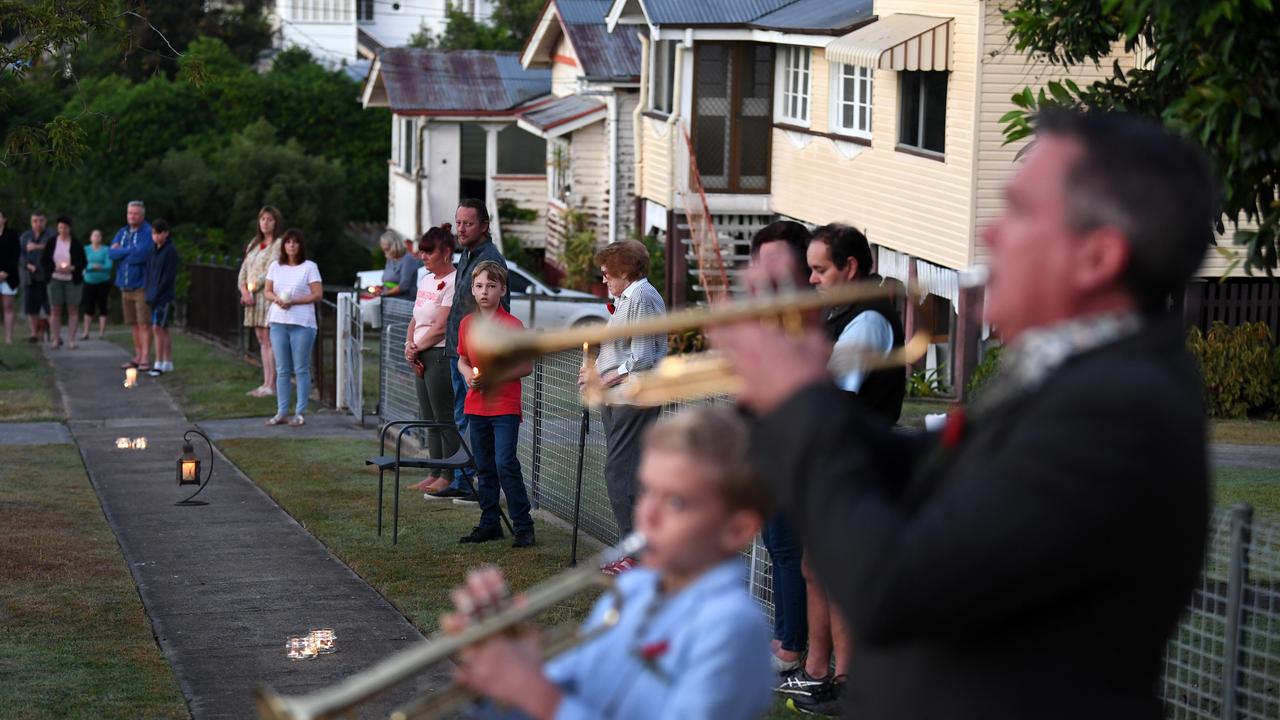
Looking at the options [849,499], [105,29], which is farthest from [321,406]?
[849,499]

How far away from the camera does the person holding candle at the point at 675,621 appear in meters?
2.69

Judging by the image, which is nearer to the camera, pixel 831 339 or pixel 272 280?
pixel 831 339

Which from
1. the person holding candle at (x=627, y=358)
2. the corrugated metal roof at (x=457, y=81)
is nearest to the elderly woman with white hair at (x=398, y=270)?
the person holding candle at (x=627, y=358)

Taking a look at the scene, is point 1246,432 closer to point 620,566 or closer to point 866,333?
point 620,566

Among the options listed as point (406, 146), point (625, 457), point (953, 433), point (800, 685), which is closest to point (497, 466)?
point (625, 457)

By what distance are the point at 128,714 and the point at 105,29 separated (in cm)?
477

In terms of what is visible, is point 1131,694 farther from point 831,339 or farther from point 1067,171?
point 831,339

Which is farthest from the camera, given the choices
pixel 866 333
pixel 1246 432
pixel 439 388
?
pixel 1246 432

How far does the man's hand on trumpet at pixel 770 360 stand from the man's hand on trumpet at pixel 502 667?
1.90 feet

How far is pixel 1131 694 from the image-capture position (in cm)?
229

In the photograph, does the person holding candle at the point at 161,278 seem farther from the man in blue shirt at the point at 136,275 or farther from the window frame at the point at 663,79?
the window frame at the point at 663,79

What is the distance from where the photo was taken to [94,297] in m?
23.5

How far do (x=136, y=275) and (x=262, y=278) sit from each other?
146 inches

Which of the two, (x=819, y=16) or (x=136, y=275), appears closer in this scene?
(x=136, y=275)
